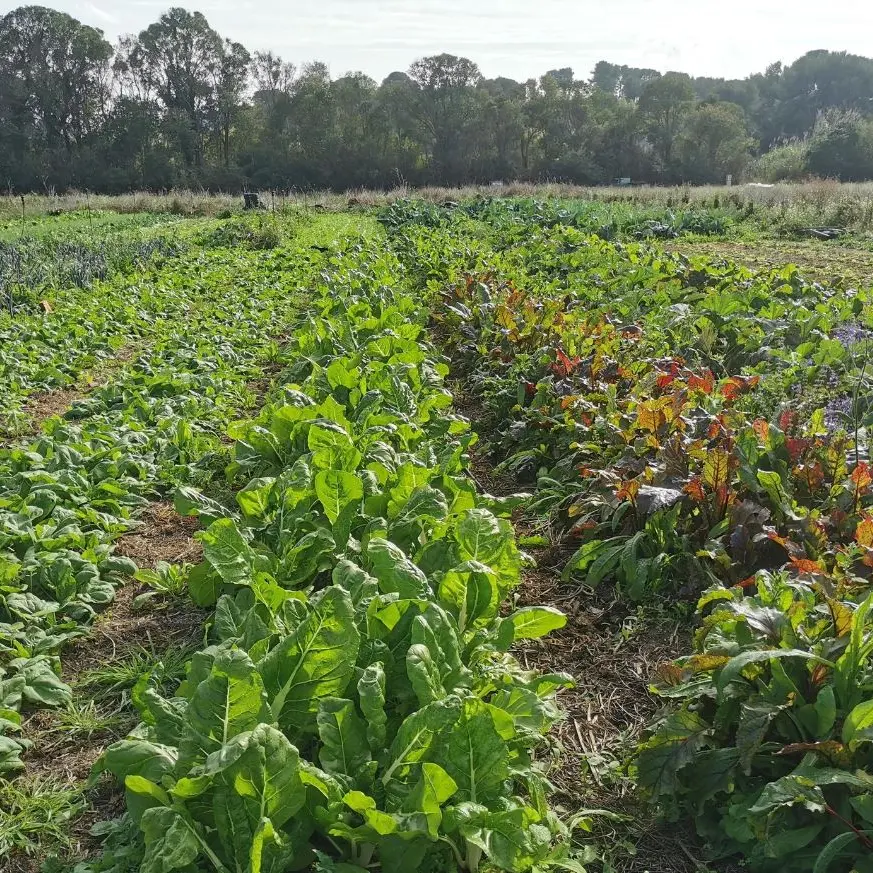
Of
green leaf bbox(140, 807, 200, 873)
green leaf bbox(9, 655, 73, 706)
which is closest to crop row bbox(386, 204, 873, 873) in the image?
green leaf bbox(140, 807, 200, 873)

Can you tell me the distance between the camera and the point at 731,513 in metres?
3.34

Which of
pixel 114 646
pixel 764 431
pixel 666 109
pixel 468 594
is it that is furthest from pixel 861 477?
pixel 666 109

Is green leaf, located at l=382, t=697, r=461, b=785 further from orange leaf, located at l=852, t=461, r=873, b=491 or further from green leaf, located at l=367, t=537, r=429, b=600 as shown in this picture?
orange leaf, located at l=852, t=461, r=873, b=491

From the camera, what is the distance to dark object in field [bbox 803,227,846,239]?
61.4ft

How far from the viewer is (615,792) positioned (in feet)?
8.35

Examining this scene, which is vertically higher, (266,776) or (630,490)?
(630,490)

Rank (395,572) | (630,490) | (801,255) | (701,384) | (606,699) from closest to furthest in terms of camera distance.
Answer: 1. (395,572)
2. (606,699)
3. (630,490)
4. (701,384)
5. (801,255)

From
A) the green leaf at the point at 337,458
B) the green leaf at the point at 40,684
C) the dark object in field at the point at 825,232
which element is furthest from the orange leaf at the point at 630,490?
the dark object in field at the point at 825,232

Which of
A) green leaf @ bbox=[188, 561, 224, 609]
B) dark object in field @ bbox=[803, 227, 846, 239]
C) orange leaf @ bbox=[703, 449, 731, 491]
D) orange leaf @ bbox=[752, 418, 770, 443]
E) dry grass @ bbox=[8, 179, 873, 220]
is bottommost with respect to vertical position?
green leaf @ bbox=[188, 561, 224, 609]

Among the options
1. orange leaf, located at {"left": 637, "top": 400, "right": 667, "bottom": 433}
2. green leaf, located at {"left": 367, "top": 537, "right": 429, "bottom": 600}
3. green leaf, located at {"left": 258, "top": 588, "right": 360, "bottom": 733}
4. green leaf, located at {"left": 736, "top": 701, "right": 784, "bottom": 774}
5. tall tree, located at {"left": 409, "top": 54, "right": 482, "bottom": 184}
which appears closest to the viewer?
green leaf, located at {"left": 736, "top": 701, "right": 784, "bottom": 774}

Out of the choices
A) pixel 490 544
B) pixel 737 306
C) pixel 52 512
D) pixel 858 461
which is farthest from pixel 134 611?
pixel 737 306

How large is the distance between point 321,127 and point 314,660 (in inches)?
2452

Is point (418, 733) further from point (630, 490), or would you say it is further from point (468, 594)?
point (630, 490)

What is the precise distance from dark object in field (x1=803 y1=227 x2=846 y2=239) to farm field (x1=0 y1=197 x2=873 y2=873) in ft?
45.7
